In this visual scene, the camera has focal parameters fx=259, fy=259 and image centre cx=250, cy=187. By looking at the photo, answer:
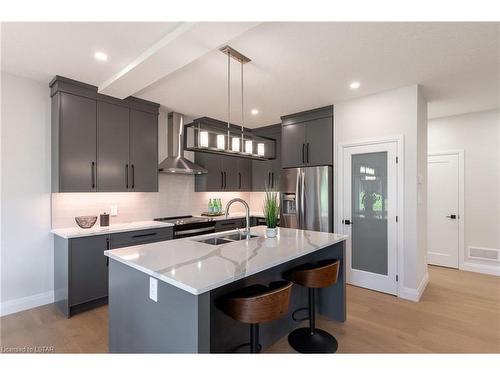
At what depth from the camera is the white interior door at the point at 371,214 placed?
11.4 feet

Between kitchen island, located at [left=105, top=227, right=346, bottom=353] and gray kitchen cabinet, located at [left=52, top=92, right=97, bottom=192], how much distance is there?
5.32ft

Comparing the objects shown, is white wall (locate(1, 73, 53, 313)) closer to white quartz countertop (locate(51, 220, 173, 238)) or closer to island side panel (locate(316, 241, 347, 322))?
white quartz countertop (locate(51, 220, 173, 238))

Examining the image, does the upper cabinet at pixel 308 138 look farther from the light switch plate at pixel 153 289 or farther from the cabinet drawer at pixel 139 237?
the light switch plate at pixel 153 289

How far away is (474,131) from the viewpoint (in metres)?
4.38

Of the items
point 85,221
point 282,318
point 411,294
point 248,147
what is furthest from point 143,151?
point 411,294

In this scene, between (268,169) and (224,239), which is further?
(268,169)

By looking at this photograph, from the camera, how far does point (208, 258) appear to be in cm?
182

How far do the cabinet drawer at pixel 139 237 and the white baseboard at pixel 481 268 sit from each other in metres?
4.94

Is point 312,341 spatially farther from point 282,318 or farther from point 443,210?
point 443,210

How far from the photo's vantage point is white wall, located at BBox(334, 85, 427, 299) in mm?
3281

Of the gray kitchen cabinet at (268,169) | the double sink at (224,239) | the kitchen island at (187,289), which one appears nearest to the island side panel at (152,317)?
the kitchen island at (187,289)

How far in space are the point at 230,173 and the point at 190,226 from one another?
154 centimetres

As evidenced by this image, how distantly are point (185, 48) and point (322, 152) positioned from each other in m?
2.68
